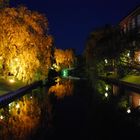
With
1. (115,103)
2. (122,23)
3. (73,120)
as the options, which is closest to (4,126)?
(73,120)

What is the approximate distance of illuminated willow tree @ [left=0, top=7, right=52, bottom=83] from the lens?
37.1 m

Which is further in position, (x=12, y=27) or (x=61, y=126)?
(x=12, y=27)

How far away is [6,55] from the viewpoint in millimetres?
37250

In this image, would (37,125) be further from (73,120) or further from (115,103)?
(115,103)

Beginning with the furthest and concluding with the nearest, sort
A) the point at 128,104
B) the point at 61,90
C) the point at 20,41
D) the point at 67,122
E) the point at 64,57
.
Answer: the point at 64,57 → the point at 61,90 → the point at 20,41 → the point at 128,104 → the point at 67,122

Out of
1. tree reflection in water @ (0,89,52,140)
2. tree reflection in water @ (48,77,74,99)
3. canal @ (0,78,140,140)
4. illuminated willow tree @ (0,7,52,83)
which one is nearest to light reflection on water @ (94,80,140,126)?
canal @ (0,78,140,140)

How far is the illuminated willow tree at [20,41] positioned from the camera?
122 ft

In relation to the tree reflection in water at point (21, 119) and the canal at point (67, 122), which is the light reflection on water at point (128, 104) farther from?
the tree reflection in water at point (21, 119)

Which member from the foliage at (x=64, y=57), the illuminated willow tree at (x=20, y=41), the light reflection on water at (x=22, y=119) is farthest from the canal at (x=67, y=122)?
the foliage at (x=64, y=57)

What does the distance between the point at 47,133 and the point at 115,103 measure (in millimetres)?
12363

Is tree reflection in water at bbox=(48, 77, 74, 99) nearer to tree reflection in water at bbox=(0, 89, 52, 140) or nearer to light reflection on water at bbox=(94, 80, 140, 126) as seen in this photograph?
light reflection on water at bbox=(94, 80, 140, 126)

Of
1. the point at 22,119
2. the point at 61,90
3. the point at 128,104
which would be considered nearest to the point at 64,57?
the point at 61,90

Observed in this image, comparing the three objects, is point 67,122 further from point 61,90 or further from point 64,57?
point 64,57

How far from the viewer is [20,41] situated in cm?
3878
